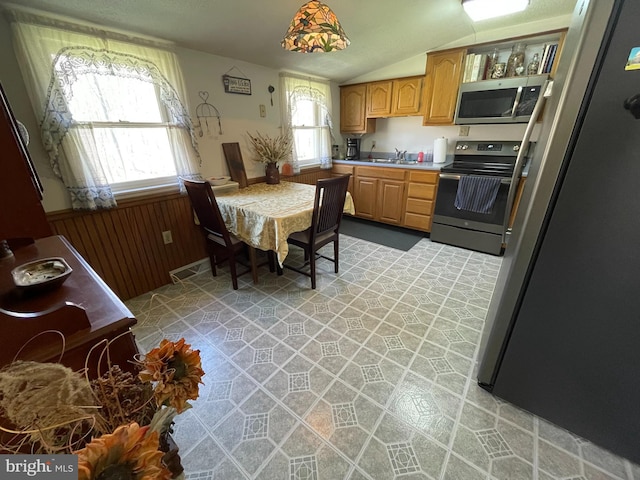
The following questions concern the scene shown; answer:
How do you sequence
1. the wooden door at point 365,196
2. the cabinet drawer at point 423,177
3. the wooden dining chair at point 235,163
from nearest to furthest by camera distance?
the wooden dining chair at point 235,163
the cabinet drawer at point 423,177
the wooden door at point 365,196

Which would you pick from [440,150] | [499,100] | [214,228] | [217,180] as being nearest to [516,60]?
[499,100]

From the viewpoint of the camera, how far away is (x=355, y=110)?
3.90 m

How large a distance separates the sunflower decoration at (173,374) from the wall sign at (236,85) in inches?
113

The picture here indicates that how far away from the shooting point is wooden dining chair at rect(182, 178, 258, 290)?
2016 millimetres

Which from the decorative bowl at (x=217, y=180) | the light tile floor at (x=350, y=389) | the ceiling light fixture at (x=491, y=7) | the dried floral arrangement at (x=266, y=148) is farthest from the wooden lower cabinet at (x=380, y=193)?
the decorative bowl at (x=217, y=180)

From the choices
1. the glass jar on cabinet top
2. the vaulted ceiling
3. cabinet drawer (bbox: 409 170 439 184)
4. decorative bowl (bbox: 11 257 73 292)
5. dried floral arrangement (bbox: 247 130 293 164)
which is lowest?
cabinet drawer (bbox: 409 170 439 184)

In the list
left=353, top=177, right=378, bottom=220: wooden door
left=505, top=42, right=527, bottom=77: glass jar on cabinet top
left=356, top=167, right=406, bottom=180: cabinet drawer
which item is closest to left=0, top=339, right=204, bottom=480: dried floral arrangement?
left=356, top=167, right=406, bottom=180: cabinet drawer

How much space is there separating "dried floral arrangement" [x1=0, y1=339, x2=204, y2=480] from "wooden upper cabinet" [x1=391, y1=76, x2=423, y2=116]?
371 cm

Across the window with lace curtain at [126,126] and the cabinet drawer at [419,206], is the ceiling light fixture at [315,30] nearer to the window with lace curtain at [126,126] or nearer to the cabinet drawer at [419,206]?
the window with lace curtain at [126,126]

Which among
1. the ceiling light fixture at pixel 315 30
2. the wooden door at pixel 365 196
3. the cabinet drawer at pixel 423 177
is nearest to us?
the ceiling light fixture at pixel 315 30

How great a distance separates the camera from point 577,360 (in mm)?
1103

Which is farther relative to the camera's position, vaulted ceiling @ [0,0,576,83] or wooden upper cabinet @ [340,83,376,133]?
wooden upper cabinet @ [340,83,376,133]

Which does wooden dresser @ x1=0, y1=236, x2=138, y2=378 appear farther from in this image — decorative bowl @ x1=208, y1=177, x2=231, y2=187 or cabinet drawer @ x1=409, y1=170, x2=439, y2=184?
cabinet drawer @ x1=409, y1=170, x2=439, y2=184

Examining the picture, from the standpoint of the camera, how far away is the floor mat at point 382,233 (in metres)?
3.29
